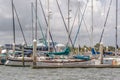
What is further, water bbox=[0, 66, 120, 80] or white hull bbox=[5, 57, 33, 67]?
white hull bbox=[5, 57, 33, 67]

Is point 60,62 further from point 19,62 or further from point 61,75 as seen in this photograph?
point 61,75

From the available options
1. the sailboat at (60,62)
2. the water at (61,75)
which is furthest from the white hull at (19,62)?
the water at (61,75)

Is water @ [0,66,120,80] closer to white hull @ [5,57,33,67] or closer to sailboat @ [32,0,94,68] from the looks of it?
sailboat @ [32,0,94,68]

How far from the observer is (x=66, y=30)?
91.8m

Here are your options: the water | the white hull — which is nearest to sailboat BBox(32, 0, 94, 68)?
the white hull

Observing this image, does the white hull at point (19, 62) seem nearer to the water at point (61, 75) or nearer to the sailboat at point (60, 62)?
the sailboat at point (60, 62)

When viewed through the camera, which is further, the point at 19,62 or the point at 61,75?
the point at 19,62

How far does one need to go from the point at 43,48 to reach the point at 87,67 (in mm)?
36432

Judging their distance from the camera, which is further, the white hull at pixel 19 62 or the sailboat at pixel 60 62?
the white hull at pixel 19 62

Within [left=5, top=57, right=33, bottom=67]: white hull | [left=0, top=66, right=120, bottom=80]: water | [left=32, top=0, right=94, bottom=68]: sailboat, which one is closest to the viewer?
[left=0, top=66, right=120, bottom=80]: water

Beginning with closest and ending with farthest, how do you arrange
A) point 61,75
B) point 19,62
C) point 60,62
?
point 61,75, point 60,62, point 19,62

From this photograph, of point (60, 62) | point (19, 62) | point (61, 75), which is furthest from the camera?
point (19, 62)

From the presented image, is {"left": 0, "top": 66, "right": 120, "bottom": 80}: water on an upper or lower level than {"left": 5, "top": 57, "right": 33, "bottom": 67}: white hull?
lower

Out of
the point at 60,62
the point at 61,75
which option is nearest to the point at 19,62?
the point at 60,62
